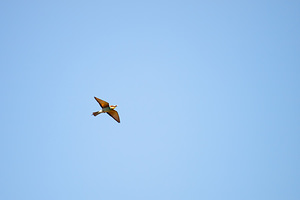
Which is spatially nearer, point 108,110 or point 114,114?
point 108,110

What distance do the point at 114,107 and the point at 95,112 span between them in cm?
132

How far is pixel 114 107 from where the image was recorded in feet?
75.2

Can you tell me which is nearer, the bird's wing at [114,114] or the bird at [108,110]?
the bird at [108,110]

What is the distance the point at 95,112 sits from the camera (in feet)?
73.9

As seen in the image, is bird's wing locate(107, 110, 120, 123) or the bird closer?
the bird
